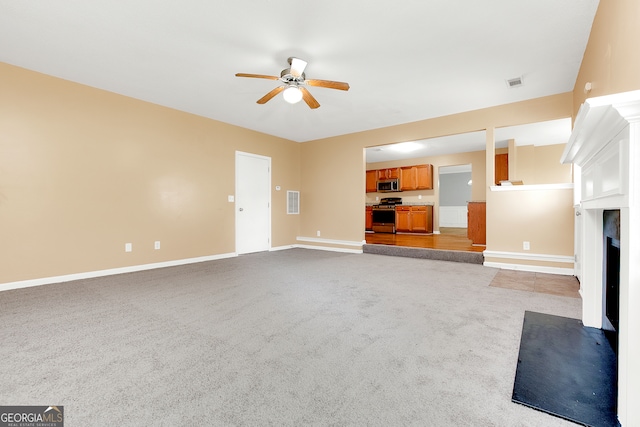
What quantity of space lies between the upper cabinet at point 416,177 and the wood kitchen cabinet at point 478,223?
285 centimetres

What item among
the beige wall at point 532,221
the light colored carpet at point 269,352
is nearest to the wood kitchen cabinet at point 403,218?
the beige wall at point 532,221

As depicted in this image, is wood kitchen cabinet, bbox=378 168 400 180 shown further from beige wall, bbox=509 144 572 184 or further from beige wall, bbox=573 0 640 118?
beige wall, bbox=573 0 640 118

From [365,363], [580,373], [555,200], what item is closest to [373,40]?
[365,363]

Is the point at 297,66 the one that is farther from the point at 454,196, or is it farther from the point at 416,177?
the point at 454,196

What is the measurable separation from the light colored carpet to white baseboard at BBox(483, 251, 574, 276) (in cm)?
131

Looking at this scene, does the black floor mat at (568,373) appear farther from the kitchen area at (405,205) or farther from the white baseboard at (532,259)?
the kitchen area at (405,205)

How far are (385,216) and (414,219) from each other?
84 cm

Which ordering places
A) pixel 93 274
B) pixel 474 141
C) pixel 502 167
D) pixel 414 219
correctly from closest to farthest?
pixel 93 274 → pixel 474 141 → pixel 502 167 → pixel 414 219

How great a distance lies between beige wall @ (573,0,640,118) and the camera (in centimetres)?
159

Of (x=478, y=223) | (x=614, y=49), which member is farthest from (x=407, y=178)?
(x=614, y=49)

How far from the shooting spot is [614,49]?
1962 mm

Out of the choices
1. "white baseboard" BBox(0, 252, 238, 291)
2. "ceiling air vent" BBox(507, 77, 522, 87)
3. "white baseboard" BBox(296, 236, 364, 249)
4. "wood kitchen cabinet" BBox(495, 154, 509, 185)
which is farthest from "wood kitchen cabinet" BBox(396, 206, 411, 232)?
"white baseboard" BBox(0, 252, 238, 291)

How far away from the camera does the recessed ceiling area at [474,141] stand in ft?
18.0

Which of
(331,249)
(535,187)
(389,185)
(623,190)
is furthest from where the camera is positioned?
(389,185)
